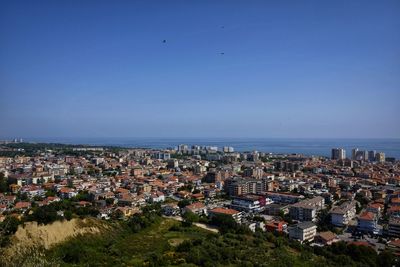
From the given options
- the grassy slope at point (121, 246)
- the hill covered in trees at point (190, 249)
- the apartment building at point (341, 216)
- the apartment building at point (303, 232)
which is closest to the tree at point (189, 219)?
the hill covered in trees at point (190, 249)

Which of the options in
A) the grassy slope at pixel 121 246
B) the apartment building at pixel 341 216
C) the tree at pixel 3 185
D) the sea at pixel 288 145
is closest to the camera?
the grassy slope at pixel 121 246

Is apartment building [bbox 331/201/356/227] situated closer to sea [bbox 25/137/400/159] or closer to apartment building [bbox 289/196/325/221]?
apartment building [bbox 289/196/325/221]

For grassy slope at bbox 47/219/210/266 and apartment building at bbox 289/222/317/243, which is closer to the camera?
grassy slope at bbox 47/219/210/266

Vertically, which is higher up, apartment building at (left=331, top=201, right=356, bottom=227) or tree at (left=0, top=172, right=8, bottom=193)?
tree at (left=0, top=172, right=8, bottom=193)

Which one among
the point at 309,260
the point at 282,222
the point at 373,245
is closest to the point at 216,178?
the point at 282,222

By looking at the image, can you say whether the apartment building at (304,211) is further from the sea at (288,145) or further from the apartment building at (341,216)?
the sea at (288,145)

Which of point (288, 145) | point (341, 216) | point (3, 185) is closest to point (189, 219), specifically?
point (341, 216)

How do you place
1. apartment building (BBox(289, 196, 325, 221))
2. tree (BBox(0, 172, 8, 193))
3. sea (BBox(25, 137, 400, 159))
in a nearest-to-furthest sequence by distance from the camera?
apartment building (BBox(289, 196, 325, 221))
tree (BBox(0, 172, 8, 193))
sea (BBox(25, 137, 400, 159))

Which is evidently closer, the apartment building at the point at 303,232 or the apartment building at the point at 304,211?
the apartment building at the point at 303,232

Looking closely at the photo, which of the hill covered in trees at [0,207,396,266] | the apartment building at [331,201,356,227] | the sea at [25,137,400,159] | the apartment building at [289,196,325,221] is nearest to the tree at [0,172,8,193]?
the hill covered in trees at [0,207,396,266]

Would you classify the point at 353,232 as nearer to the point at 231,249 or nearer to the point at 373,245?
the point at 373,245

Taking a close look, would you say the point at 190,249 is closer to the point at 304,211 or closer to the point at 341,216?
the point at 304,211
